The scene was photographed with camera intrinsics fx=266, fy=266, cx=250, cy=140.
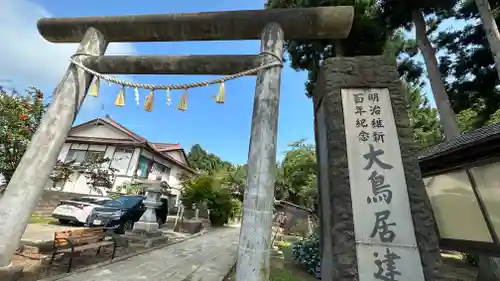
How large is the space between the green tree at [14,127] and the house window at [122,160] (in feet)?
31.8

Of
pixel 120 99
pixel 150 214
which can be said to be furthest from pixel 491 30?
pixel 150 214

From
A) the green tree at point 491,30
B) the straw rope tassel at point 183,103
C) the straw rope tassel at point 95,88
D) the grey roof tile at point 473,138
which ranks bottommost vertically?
the straw rope tassel at point 183,103

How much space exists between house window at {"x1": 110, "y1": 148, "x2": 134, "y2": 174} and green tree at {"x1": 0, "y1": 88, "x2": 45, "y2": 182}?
9.70 metres

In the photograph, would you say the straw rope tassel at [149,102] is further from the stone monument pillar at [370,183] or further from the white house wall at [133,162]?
the white house wall at [133,162]

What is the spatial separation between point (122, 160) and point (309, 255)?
599 inches

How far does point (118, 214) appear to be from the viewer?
9.57 metres

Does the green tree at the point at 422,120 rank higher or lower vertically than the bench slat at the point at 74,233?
higher

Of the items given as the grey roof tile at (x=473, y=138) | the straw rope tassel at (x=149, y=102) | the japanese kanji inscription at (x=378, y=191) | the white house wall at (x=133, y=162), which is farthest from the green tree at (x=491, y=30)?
Answer: the white house wall at (x=133, y=162)

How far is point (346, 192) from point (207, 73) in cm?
253

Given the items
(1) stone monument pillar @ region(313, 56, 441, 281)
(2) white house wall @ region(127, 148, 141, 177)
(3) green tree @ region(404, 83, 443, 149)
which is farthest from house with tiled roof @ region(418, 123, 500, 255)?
(2) white house wall @ region(127, 148, 141, 177)

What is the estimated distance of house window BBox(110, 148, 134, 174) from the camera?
1814cm

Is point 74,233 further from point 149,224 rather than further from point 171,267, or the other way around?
point 149,224

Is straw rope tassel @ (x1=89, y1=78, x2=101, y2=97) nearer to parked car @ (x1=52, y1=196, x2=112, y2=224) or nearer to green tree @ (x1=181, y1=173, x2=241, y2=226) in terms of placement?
parked car @ (x1=52, y1=196, x2=112, y2=224)

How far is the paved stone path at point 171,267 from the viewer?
4998mm
